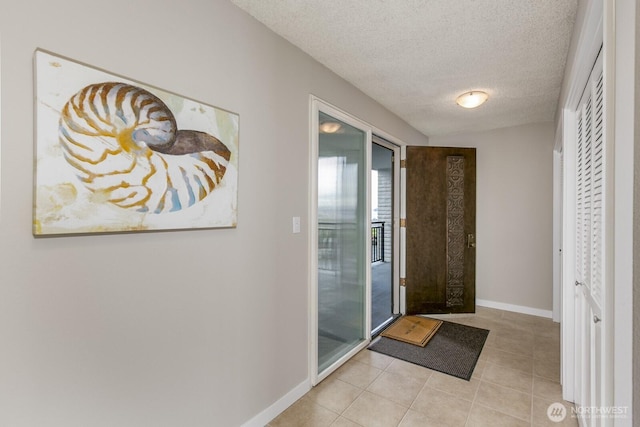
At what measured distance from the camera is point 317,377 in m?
2.34

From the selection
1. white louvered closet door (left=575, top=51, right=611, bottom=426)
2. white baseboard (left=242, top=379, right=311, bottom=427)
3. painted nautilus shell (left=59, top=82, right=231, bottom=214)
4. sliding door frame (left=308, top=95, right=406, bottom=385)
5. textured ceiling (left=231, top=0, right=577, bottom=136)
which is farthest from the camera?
sliding door frame (left=308, top=95, right=406, bottom=385)

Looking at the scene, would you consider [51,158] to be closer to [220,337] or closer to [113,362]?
[113,362]

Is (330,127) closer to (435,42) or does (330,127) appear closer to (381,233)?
(435,42)

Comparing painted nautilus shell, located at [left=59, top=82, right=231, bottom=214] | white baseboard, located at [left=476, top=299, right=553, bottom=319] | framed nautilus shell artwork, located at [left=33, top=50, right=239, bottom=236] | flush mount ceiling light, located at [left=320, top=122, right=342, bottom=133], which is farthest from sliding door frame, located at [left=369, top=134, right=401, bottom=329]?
painted nautilus shell, located at [left=59, top=82, right=231, bottom=214]

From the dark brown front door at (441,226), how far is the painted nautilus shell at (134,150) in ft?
9.90

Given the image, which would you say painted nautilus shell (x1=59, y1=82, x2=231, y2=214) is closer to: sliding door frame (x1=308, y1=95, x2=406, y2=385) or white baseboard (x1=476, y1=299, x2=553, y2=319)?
sliding door frame (x1=308, y1=95, x2=406, y2=385)

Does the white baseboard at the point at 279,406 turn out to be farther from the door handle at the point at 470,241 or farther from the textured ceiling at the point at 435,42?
the door handle at the point at 470,241

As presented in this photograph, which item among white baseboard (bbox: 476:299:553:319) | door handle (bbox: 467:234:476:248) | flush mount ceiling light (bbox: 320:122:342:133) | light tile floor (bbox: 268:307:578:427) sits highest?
flush mount ceiling light (bbox: 320:122:342:133)

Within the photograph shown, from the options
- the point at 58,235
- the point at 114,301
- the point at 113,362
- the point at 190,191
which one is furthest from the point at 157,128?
the point at 113,362

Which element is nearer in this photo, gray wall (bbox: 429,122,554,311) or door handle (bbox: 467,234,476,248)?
gray wall (bbox: 429,122,554,311)

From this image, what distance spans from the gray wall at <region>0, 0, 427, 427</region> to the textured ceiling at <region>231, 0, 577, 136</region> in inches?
9.8

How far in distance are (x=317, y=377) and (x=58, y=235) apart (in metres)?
1.95

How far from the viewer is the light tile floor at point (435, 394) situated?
77.4 inches

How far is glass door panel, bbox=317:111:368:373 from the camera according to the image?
8.28 feet
